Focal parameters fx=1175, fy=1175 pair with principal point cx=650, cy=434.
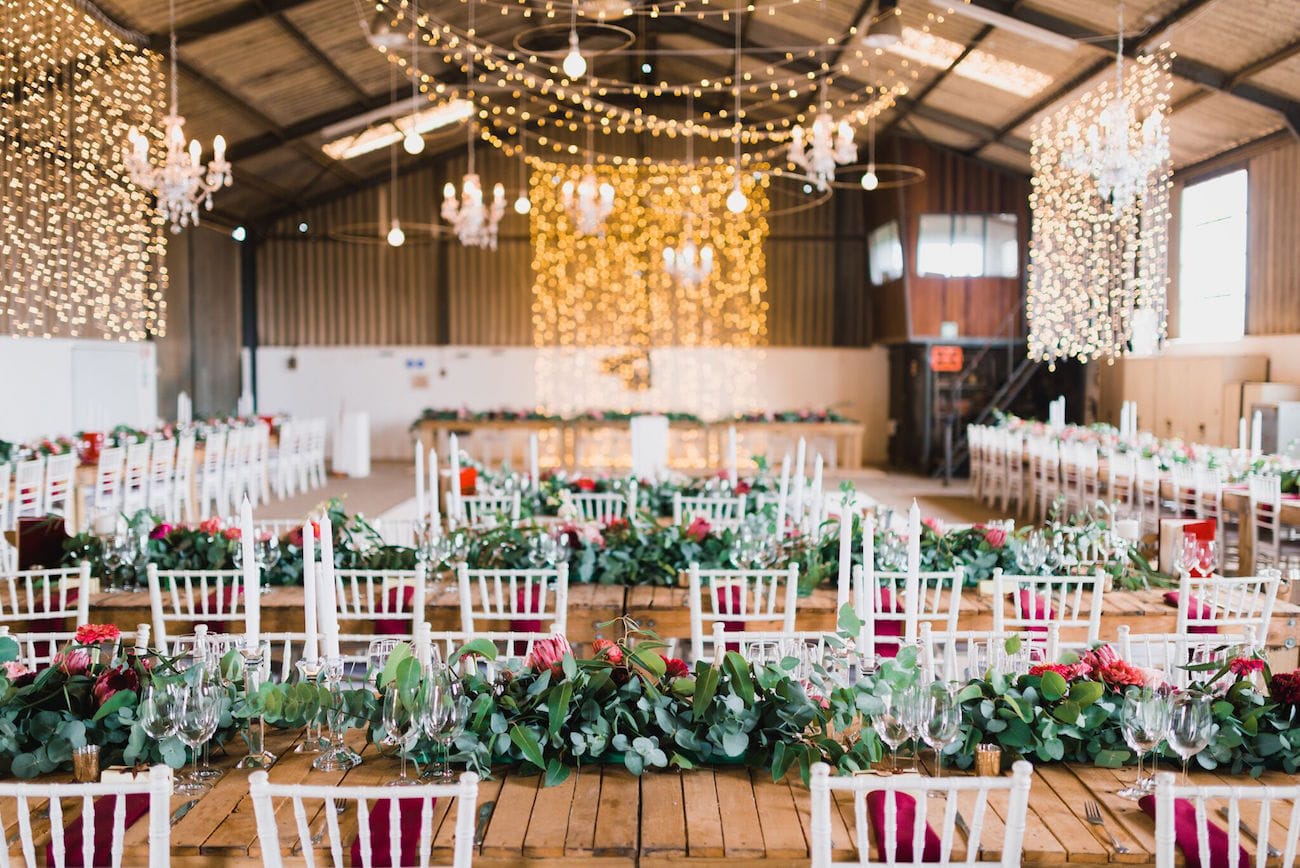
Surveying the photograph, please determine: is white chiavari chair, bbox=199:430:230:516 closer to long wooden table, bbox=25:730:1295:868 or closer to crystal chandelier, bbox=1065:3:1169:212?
crystal chandelier, bbox=1065:3:1169:212

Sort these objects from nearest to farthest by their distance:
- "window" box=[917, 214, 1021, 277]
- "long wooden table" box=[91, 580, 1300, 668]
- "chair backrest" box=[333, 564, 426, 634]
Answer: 1. "chair backrest" box=[333, 564, 426, 634]
2. "long wooden table" box=[91, 580, 1300, 668]
3. "window" box=[917, 214, 1021, 277]

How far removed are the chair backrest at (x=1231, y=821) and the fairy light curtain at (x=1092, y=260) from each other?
11.1m

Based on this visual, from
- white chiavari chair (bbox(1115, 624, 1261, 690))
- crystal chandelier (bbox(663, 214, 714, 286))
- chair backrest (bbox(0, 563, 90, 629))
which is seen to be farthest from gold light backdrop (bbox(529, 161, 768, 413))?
white chiavari chair (bbox(1115, 624, 1261, 690))

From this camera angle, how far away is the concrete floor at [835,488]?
484 inches

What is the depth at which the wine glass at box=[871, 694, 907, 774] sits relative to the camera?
238cm

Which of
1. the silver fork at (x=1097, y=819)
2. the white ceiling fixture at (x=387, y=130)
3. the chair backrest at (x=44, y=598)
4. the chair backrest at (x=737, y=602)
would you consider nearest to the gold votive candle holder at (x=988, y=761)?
the silver fork at (x=1097, y=819)

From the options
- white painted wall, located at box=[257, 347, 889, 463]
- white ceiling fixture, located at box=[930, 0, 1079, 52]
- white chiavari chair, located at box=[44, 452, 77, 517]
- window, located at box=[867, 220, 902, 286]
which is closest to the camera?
white chiavari chair, located at box=[44, 452, 77, 517]

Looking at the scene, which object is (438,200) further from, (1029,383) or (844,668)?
(844,668)

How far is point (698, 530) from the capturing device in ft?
16.4

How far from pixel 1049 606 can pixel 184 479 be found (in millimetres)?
8842

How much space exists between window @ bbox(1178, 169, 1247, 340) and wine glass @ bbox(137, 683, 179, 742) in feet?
40.9

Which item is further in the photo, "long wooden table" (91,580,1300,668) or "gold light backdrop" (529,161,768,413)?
"gold light backdrop" (529,161,768,413)

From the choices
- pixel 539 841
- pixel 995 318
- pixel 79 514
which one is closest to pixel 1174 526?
pixel 539 841

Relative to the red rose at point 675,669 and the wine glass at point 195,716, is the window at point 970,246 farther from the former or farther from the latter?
the wine glass at point 195,716
